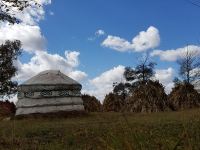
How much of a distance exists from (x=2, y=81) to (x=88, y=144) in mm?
27351

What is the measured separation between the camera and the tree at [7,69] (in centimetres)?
3672

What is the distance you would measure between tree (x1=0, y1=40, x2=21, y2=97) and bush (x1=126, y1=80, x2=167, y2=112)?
1101cm

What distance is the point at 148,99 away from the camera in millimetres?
30891

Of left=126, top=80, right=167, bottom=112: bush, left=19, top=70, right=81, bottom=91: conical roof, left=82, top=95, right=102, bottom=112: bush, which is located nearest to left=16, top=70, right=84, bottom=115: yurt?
left=19, top=70, right=81, bottom=91: conical roof

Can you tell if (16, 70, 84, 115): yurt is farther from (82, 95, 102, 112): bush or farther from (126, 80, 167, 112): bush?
(82, 95, 102, 112): bush

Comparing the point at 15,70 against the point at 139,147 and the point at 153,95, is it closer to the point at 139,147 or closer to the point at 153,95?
the point at 153,95

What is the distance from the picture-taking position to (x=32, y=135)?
13.3 metres

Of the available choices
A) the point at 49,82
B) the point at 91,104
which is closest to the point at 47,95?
the point at 49,82

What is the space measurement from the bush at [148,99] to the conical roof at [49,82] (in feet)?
15.6

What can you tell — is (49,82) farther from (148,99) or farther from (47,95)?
(148,99)

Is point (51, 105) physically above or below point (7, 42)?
below

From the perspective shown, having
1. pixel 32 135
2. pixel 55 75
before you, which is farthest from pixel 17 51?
pixel 32 135

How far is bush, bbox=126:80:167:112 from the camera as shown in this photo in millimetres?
30406

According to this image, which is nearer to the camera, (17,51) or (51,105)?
(51,105)
